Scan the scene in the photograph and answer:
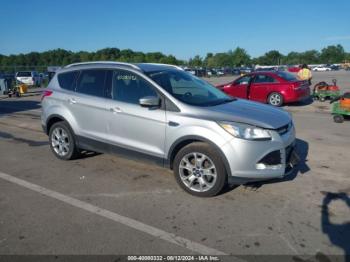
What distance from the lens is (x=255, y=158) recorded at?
421 cm

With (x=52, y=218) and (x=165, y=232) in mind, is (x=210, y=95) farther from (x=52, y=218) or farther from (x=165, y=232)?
(x=52, y=218)

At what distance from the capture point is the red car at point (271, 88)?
13.1 metres

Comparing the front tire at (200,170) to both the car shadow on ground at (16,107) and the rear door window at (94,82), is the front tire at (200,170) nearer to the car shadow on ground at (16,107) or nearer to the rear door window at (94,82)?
the rear door window at (94,82)

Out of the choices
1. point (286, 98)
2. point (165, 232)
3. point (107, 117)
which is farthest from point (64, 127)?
point (286, 98)

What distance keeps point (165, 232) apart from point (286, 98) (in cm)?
1071

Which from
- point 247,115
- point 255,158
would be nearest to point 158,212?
point 255,158

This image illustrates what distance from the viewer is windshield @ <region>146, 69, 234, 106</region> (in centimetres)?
494

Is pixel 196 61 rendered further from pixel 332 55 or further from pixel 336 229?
pixel 336 229

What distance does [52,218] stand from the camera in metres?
3.96

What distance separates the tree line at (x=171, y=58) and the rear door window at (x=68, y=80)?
35910 mm

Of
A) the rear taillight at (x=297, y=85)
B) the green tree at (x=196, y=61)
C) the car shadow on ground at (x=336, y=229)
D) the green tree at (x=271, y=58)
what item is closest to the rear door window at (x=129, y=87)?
the car shadow on ground at (x=336, y=229)

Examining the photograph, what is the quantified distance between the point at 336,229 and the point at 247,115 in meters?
1.70

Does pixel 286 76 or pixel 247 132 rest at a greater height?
pixel 286 76

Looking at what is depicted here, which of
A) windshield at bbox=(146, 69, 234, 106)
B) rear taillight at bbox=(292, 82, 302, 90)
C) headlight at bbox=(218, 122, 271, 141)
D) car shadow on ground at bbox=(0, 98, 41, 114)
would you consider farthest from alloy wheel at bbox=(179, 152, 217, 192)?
car shadow on ground at bbox=(0, 98, 41, 114)
